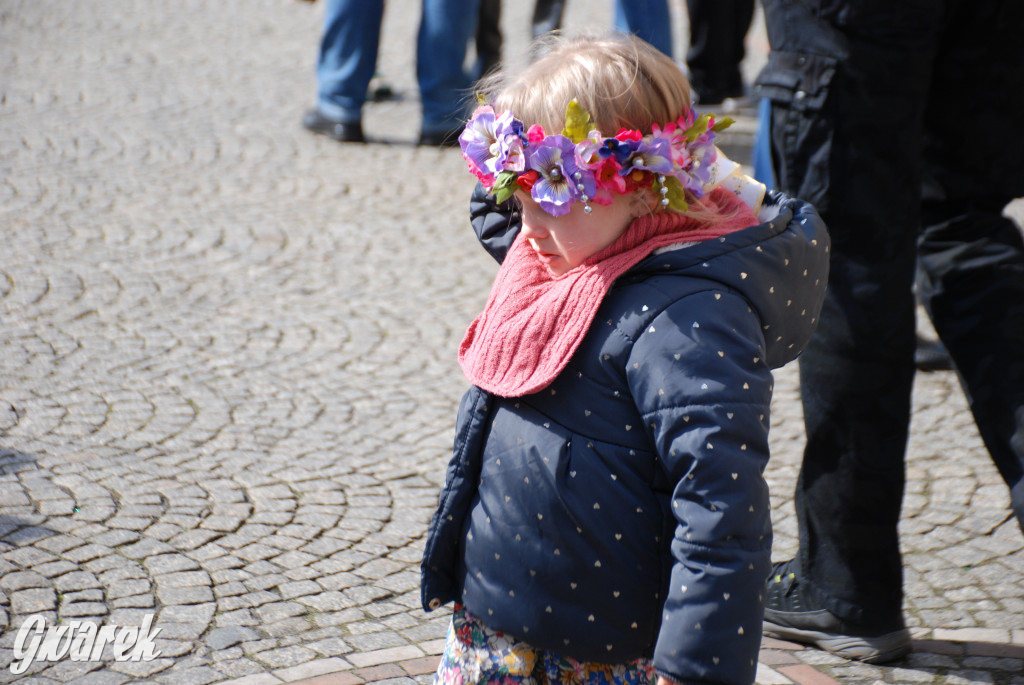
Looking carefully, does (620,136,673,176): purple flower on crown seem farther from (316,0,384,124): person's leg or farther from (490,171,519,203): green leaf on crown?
(316,0,384,124): person's leg

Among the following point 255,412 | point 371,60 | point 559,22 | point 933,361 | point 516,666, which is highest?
point 559,22

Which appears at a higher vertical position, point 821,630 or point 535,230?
point 535,230

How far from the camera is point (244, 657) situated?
256 centimetres

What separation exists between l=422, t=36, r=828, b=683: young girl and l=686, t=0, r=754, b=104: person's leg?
571 centimetres

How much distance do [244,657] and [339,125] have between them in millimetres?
4640

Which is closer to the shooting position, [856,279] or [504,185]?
[504,185]

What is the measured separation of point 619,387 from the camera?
1641mm

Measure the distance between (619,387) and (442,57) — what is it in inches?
209

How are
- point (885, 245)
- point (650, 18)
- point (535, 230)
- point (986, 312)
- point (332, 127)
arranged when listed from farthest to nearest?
point (332, 127), point (650, 18), point (986, 312), point (885, 245), point (535, 230)

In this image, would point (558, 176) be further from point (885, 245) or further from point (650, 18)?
point (650, 18)

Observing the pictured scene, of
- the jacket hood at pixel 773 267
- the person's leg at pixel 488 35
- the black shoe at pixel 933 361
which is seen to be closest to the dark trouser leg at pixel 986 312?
the jacket hood at pixel 773 267

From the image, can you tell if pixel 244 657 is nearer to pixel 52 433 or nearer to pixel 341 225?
pixel 52 433

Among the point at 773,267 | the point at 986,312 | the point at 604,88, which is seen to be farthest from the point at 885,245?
the point at 604,88

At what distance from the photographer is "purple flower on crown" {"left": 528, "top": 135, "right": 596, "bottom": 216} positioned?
1.59m
